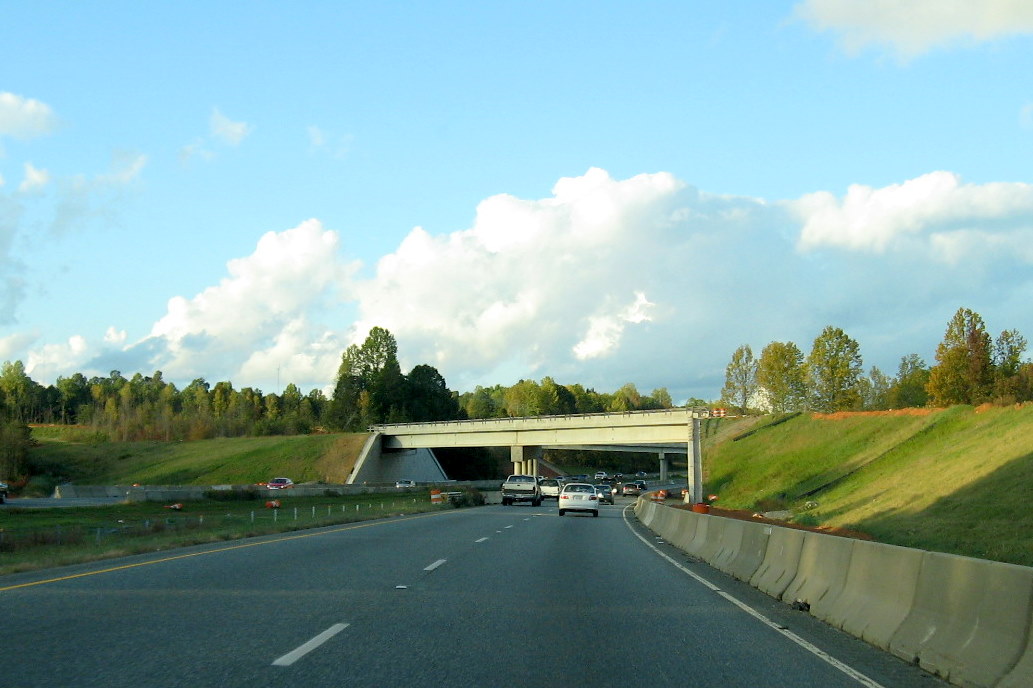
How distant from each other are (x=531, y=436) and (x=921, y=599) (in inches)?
3549

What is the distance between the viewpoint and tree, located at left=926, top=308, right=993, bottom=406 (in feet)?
293

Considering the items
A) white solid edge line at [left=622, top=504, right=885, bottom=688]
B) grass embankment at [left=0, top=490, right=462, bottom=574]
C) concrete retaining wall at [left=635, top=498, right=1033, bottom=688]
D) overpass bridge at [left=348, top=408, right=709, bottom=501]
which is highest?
overpass bridge at [left=348, top=408, right=709, bottom=501]

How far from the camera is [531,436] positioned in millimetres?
98938

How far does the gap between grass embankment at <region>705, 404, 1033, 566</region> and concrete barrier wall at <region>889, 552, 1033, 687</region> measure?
1714 centimetres

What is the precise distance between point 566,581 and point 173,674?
339 inches

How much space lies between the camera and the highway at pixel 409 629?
8.12 metres

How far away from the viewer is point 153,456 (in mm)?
126938

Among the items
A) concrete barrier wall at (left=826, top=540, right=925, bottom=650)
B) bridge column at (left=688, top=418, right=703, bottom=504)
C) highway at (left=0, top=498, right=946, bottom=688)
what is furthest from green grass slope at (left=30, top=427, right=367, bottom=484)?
concrete barrier wall at (left=826, top=540, right=925, bottom=650)

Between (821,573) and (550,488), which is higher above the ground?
(821,573)

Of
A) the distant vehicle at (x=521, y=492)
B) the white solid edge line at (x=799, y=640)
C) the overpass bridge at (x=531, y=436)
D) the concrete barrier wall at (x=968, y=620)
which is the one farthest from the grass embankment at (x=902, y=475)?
the concrete barrier wall at (x=968, y=620)

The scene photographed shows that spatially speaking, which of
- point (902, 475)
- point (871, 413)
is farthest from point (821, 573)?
point (871, 413)

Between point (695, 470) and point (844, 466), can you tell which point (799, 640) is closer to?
point (844, 466)

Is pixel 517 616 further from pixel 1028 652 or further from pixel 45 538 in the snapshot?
pixel 45 538

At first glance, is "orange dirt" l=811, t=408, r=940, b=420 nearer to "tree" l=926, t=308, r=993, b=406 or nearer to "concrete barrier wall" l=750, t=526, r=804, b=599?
"tree" l=926, t=308, r=993, b=406
